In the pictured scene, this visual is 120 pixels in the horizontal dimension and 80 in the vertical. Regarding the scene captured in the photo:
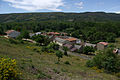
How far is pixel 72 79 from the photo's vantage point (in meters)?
10.8

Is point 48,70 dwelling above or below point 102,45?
above

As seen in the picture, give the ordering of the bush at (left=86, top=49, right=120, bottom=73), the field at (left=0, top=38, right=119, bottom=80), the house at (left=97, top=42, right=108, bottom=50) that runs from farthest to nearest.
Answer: the house at (left=97, top=42, right=108, bottom=50), the bush at (left=86, top=49, right=120, bottom=73), the field at (left=0, top=38, right=119, bottom=80)

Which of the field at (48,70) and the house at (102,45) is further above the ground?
the field at (48,70)

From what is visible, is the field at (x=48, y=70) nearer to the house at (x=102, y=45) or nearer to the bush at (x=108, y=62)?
the bush at (x=108, y=62)

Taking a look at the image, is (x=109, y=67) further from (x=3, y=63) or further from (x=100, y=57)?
(x=3, y=63)

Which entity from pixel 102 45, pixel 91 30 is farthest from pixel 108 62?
pixel 91 30

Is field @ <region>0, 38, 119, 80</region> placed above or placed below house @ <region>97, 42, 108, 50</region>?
above

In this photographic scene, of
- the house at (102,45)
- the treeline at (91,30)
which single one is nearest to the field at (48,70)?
the house at (102,45)

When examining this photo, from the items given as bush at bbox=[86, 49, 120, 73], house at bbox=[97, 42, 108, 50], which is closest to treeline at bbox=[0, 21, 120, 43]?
house at bbox=[97, 42, 108, 50]

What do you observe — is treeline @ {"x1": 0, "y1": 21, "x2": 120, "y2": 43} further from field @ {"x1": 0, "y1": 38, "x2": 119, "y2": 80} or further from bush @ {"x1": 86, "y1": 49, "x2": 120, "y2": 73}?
field @ {"x1": 0, "y1": 38, "x2": 119, "y2": 80}

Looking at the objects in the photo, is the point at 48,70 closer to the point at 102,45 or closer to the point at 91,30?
the point at 102,45

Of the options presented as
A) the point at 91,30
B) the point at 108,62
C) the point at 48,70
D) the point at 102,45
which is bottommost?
the point at 102,45

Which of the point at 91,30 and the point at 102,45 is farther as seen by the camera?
the point at 91,30

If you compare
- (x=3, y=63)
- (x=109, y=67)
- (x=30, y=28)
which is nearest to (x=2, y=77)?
(x=3, y=63)
